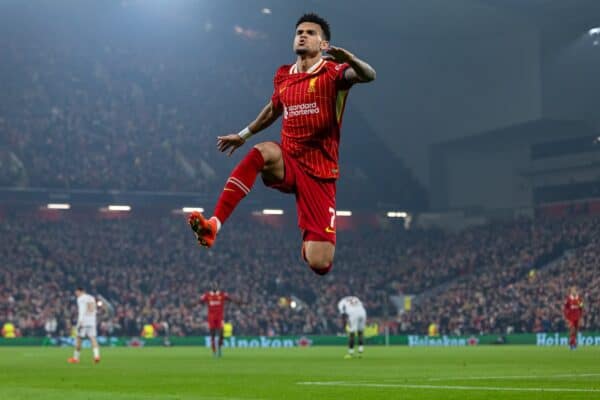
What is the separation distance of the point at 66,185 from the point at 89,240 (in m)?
3.51

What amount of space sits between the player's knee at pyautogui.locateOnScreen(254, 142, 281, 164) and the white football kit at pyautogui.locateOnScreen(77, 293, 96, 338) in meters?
22.5

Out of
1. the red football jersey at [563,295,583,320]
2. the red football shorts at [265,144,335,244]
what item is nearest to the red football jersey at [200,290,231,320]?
the red football jersey at [563,295,583,320]

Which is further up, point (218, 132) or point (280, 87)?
point (218, 132)

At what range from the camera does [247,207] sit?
2753 inches

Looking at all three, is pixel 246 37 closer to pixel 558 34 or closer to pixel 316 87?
pixel 558 34

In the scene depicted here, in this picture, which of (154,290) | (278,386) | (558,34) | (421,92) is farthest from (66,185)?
(278,386)

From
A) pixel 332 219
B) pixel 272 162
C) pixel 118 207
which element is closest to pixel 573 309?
pixel 118 207

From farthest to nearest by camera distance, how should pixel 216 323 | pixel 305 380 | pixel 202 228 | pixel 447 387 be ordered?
pixel 216 323 → pixel 305 380 → pixel 447 387 → pixel 202 228

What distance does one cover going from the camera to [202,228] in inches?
393

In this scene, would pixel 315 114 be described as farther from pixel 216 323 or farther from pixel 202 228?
pixel 216 323

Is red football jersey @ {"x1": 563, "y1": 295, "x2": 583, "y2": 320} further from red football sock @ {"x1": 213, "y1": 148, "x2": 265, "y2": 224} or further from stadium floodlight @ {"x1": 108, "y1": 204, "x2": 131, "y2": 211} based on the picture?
red football sock @ {"x1": 213, "y1": 148, "x2": 265, "y2": 224}

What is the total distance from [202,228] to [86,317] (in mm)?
23407

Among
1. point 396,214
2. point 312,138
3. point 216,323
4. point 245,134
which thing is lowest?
point 216,323

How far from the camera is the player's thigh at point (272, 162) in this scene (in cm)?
1093
